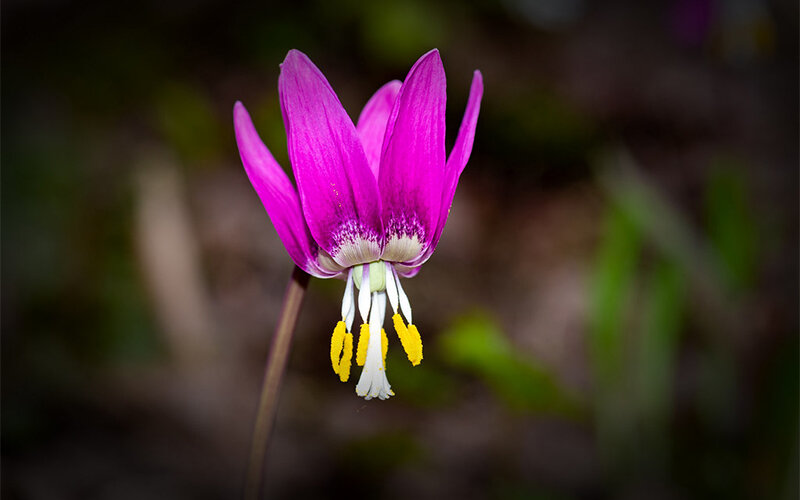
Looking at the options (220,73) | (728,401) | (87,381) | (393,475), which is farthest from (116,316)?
(728,401)

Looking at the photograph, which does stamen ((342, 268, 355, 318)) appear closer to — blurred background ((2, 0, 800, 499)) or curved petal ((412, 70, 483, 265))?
curved petal ((412, 70, 483, 265))

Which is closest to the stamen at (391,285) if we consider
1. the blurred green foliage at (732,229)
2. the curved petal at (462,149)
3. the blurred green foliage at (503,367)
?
the curved petal at (462,149)

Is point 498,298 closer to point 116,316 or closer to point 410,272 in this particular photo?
point 116,316

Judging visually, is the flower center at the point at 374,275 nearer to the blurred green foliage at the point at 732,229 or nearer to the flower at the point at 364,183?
the flower at the point at 364,183

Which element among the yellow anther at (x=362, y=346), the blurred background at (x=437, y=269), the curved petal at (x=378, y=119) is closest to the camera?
the yellow anther at (x=362, y=346)

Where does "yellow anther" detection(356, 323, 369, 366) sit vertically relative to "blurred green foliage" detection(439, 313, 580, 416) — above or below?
below

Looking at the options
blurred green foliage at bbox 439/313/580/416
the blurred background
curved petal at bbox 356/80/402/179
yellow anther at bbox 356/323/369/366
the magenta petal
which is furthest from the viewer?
the blurred background

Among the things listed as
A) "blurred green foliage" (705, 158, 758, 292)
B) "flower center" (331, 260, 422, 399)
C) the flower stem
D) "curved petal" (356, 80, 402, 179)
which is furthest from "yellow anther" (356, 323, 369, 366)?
"blurred green foliage" (705, 158, 758, 292)
